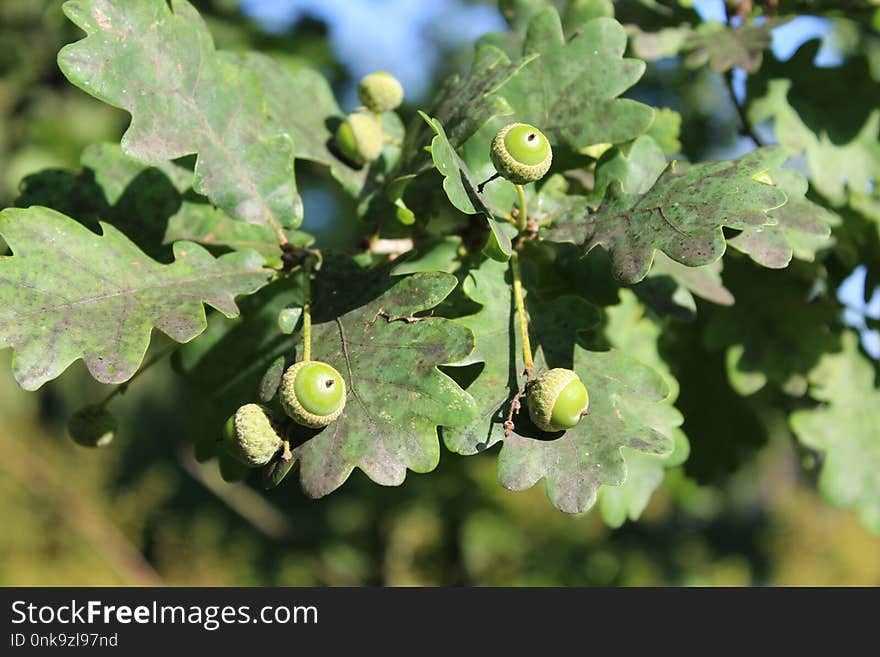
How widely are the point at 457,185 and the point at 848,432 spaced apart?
1.25 m

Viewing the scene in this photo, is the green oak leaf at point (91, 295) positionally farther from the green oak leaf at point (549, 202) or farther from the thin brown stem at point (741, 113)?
the thin brown stem at point (741, 113)

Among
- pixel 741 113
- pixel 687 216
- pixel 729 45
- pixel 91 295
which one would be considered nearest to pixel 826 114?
pixel 741 113

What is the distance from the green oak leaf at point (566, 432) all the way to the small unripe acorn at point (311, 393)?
0.17m

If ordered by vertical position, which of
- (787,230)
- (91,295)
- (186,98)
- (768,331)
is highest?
(186,98)

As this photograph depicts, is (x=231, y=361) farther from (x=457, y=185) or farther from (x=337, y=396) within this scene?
(x=457, y=185)

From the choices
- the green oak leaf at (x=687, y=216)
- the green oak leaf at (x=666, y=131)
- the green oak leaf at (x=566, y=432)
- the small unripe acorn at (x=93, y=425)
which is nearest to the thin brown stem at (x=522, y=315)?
the green oak leaf at (x=566, y=432)

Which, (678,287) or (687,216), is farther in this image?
(678,287)

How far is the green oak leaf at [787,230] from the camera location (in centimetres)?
131

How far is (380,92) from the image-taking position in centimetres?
156

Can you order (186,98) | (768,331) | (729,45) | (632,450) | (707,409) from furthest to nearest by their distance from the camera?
(707,409) < (768,331) < (729,45) < (632,450) < (186,98)

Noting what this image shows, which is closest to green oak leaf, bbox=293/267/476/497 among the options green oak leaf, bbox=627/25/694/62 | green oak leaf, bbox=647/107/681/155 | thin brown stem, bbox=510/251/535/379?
thin brown stem, bbox=510/251/535/379

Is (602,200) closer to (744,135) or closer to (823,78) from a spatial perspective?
(744,135)

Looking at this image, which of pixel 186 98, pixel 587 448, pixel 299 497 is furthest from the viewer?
pixel 299 497

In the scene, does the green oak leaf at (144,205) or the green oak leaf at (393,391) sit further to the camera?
the green oak leaf at (144,205)
